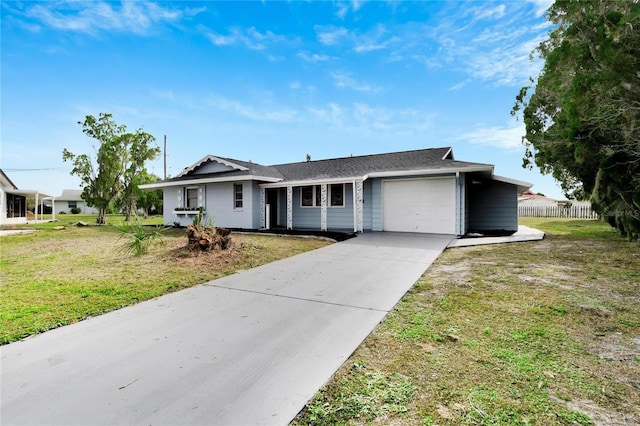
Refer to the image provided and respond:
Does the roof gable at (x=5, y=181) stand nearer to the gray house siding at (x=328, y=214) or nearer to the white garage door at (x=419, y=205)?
the gray house siding at (x=328, y=214)

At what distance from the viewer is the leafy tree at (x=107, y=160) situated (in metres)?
21.2

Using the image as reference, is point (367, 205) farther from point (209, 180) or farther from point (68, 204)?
point (68, 204)

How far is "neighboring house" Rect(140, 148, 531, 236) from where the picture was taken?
12.3 m

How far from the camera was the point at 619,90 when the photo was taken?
6824mm

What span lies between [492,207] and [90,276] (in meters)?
15.7

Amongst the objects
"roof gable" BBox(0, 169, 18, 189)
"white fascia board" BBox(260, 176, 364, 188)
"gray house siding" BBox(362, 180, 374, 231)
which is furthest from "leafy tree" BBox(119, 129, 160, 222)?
"gray house siding" BBox(362, 180, 374, 231)

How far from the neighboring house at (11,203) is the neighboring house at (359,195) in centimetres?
1569

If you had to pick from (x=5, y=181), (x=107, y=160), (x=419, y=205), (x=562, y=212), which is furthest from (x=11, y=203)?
(x=562, y=212)

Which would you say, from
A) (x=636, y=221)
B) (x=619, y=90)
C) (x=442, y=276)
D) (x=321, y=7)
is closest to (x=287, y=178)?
(x=321, y=7)

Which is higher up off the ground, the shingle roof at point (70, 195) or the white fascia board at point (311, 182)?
the shingle roof at point (70, 195)

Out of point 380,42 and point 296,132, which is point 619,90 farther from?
point 296,132

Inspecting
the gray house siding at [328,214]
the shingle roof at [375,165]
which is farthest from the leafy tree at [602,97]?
the gray house siding at [328,214]

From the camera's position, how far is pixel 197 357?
2.79 m

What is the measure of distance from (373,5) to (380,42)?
243 centimetres
